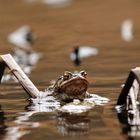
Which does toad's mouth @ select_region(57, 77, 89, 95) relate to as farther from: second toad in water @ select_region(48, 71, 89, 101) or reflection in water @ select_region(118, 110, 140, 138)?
reflection in water @ select_region(118, 110, 140, 138)

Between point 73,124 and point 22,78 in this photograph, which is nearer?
point 73,124

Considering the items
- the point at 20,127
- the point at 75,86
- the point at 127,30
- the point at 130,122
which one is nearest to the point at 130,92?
the point at 130,122

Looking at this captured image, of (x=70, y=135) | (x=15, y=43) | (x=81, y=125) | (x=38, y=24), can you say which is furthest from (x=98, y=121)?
(x=38, y=24)

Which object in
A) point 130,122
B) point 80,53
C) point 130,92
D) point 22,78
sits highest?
point 80,53

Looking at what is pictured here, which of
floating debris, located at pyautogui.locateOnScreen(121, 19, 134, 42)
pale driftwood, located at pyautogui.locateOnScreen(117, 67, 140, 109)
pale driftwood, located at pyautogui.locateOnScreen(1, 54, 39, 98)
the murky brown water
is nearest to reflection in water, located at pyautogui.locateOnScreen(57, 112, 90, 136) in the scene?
the murky brown water

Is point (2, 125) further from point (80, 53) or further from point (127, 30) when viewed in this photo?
point (127, 30)

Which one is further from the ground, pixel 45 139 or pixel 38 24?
pixel 38 24

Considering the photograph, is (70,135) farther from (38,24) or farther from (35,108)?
(38,24)
